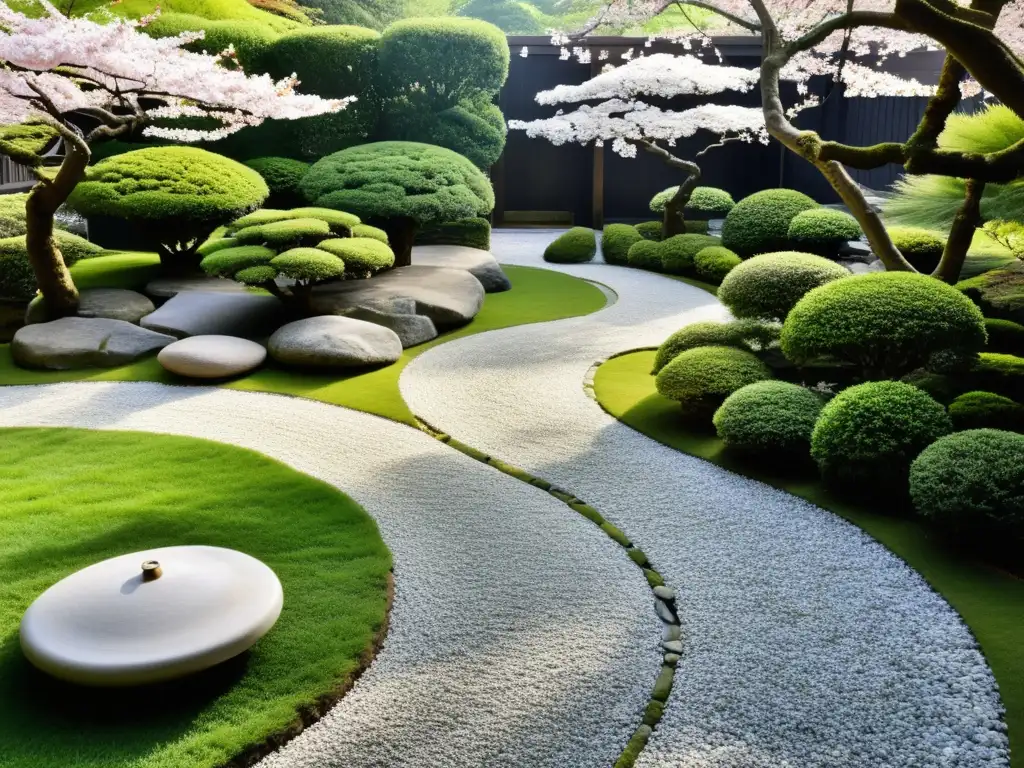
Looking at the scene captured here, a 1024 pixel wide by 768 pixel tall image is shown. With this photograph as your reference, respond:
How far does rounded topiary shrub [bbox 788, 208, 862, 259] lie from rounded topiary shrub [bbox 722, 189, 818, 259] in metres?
0.19

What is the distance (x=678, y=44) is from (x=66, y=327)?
12.6m

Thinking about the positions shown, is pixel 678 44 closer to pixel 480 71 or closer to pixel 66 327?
pixel 480 71

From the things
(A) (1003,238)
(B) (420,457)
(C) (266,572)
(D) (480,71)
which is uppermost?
(D) (480,71)

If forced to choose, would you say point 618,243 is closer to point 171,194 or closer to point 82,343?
point 171,194

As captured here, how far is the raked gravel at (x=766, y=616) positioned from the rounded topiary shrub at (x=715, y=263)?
542 cm

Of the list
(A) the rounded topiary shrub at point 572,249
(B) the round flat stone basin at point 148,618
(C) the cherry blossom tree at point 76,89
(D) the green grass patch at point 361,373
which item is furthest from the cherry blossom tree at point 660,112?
(B) the round flat stone basin at point 148,618

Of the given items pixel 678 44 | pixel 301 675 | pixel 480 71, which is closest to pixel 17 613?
pixel 301 675

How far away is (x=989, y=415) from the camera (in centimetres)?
516

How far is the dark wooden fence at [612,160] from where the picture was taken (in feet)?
53.7

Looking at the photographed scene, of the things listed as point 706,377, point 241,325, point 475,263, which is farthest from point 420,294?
point 706,377

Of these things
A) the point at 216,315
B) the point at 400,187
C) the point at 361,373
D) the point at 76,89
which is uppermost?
the point at 76,89

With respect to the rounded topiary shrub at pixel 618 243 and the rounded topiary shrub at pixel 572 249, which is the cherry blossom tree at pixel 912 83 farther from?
the rounded topiary shrub at pixel 572 249

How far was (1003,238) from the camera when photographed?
586 cm

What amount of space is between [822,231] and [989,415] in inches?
246
